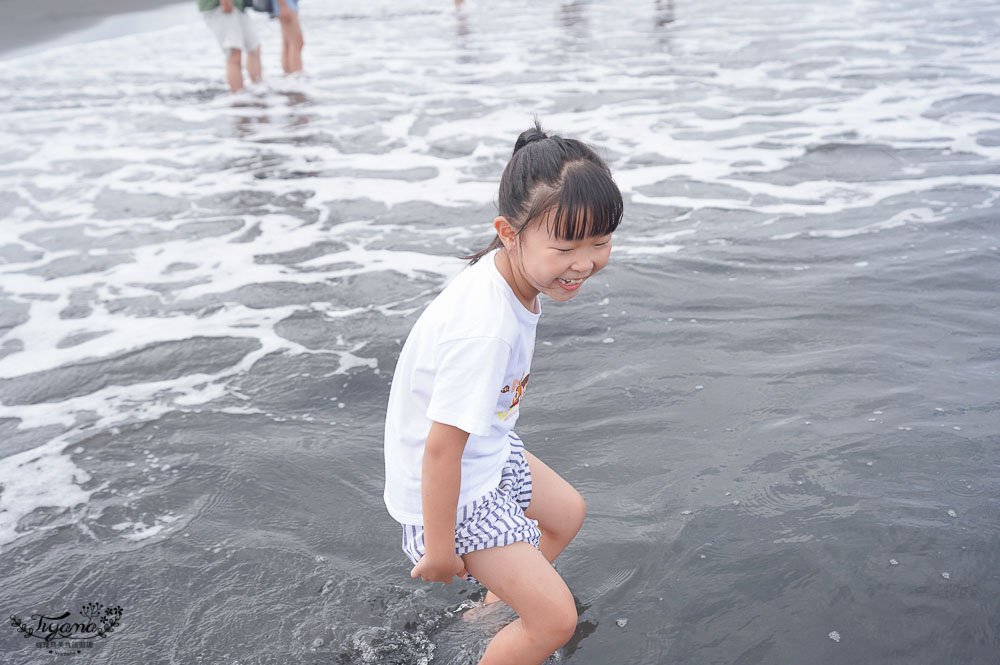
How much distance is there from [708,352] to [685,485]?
42.6 inches

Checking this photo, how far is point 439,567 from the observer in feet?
7.22

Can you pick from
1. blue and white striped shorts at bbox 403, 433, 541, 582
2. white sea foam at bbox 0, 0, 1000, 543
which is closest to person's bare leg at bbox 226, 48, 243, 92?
white sea foam at bbox 0, 0, 1000, 543

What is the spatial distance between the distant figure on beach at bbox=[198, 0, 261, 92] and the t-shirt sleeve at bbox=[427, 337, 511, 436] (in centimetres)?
963

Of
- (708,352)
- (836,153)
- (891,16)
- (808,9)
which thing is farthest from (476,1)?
(708,352)

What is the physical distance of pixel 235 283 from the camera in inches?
215

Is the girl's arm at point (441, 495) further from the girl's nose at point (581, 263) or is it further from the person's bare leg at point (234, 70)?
the person's bare leg at point (234, 70)

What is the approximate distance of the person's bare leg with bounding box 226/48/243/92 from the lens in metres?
11.2

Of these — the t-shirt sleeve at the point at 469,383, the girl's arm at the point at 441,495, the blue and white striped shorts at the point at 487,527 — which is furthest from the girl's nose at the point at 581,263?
the blue and white striped shorts at the point at 487,527

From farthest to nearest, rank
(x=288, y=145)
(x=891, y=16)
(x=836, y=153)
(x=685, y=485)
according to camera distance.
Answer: (x=891, y=16) → (x=288, y=145) → (x=836, y=153) → (x=685, y=485)

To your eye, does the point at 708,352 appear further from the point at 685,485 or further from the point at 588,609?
the point at 588,609

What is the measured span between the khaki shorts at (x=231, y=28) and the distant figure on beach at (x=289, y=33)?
0.38 metres

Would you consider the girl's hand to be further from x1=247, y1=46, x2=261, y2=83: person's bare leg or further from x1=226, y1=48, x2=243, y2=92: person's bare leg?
x1=247, y1=46, x2=261, y2=83: person's bare leg

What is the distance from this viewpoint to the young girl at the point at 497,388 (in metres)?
2.07

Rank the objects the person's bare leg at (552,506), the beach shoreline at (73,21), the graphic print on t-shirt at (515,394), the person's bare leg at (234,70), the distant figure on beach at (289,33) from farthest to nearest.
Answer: the beach shoreline at (73,21) → the person's bare leg at (234,70) → the distant figure on beach at (289,33) → the person's bare leg at (552,506) → the graphic print on t-shirt at (515,394)
